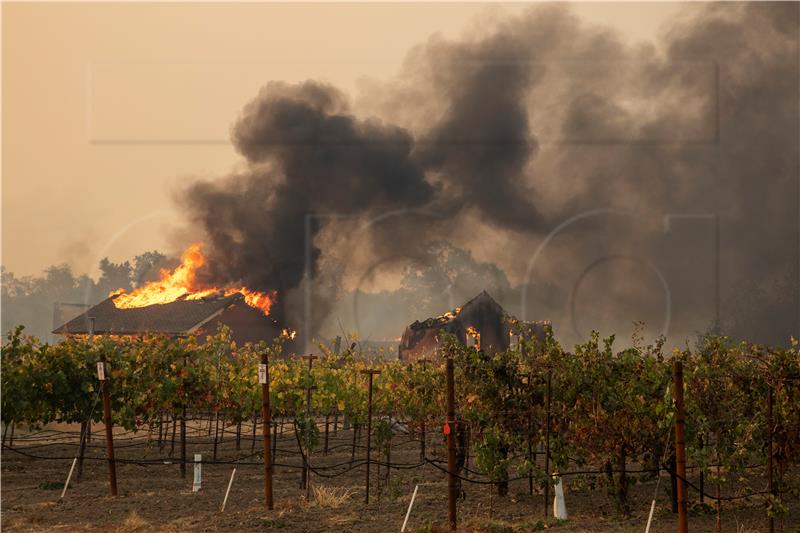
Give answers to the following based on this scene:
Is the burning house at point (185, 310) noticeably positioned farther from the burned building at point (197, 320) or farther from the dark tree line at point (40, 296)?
the dark tree line at point (40, 296)

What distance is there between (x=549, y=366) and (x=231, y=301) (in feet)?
143

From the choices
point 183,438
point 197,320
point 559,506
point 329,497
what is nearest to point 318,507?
point 329,497

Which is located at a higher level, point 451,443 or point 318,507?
point 451,443

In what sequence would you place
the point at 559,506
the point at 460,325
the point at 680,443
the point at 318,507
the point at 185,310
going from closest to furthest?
the point at 680,443 < the point at 559,506 < the point at 318,507 < the point at 460,325 < the point at 185,310

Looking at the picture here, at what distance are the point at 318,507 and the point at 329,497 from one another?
1.93 feet

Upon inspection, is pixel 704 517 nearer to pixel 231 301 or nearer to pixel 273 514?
pixel 273 514

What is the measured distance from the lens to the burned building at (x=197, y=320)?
57.5 metres

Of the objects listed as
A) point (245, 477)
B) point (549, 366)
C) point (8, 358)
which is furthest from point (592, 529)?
point (8, 358)

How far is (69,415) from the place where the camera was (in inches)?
982

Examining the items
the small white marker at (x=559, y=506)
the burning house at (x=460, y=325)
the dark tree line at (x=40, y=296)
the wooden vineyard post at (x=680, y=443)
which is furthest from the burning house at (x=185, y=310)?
the dark tree line at (x=40, y=296)

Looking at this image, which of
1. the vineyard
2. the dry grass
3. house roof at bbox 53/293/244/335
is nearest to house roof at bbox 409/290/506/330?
house roof at bbox 53/293/244/335

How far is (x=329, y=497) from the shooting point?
1811cm

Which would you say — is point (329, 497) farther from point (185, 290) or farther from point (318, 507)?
point (185, 290)

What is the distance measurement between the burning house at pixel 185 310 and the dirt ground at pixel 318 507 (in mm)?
34464
